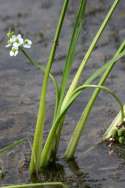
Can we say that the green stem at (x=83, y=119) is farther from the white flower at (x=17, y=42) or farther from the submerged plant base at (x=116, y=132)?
the white flower at (x=17, y=42)

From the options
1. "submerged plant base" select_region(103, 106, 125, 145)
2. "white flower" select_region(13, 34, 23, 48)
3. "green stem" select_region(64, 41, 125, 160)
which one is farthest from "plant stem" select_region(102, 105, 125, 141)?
"white flower" select_region(13, 34, 23, 48)

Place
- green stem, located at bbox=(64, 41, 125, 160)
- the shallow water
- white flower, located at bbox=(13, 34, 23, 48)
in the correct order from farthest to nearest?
the shallow water
green stem, located at bbox=(64, 41, 125, 160)
white flower, located at bbox=(13, 34, 23, 48)

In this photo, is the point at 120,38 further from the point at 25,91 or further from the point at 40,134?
the point at 40,134

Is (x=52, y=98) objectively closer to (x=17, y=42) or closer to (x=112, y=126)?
(x=112, y=126)

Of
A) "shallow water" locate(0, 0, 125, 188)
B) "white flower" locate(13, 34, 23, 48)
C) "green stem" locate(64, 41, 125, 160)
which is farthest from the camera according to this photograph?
"shallow water" locate(0, 0, 125, 188)

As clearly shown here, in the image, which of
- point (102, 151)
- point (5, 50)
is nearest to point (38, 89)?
point (5, 50)

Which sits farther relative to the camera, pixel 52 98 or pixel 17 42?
pixel 52 98

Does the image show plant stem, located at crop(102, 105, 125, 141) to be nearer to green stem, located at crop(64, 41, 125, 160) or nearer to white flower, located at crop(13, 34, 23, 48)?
green stem, located at crop(64, 41, 125, 160)

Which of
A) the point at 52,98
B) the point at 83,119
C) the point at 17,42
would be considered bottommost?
the point at 83,119

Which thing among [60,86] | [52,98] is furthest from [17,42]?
[52,98]
